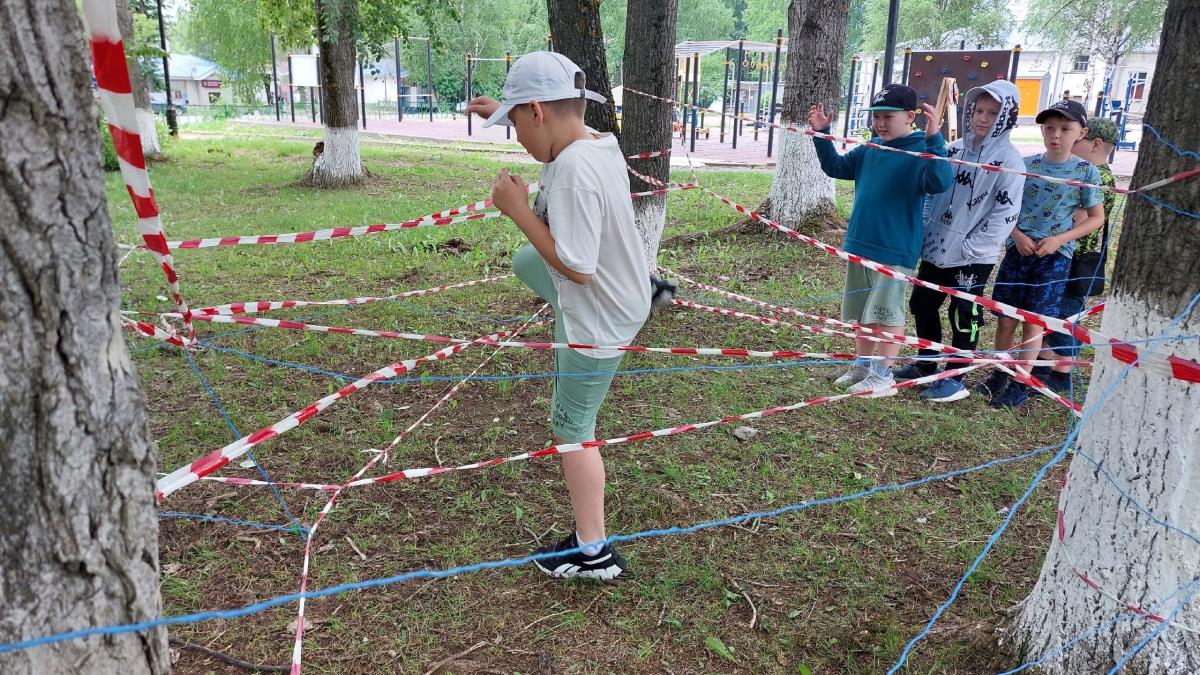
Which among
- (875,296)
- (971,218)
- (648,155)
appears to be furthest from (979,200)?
(648,155)

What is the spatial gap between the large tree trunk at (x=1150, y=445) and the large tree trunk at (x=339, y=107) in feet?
33.7

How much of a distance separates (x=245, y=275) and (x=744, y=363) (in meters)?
4.33

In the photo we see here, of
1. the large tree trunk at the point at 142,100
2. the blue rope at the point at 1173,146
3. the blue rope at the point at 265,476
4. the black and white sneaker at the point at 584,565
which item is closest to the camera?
the blue rope at the point at 1173,146

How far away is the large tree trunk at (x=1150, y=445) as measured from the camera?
5.90 feet

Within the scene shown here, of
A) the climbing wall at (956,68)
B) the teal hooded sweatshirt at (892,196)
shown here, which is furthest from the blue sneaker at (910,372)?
the climbing wall at (956,68)

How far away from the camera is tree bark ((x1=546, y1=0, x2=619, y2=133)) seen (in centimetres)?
488

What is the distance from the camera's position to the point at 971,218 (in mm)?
4141

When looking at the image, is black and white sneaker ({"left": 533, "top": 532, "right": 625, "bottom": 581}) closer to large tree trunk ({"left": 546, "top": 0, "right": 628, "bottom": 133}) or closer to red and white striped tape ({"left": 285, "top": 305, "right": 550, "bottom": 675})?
red and white striped tape ({"left": 285, "top": 305, "right": 550, "bottom": 675})

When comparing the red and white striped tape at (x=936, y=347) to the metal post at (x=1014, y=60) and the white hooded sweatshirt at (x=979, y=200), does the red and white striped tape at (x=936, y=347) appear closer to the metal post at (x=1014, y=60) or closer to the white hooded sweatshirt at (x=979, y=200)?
the white hooded sweatshirt at (x=979, y=200)

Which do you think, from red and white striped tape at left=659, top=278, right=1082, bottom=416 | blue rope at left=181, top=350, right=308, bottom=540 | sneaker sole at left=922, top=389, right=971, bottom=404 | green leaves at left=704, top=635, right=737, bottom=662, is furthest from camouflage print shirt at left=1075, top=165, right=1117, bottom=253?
blue rope at left=181, top=350, right=308, bottom=540

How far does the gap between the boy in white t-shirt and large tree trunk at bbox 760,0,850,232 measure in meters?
5.39

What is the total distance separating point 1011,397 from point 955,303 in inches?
23.6

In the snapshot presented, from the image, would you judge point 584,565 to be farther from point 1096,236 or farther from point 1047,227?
point 1096,236

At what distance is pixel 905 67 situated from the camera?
1340 cm
